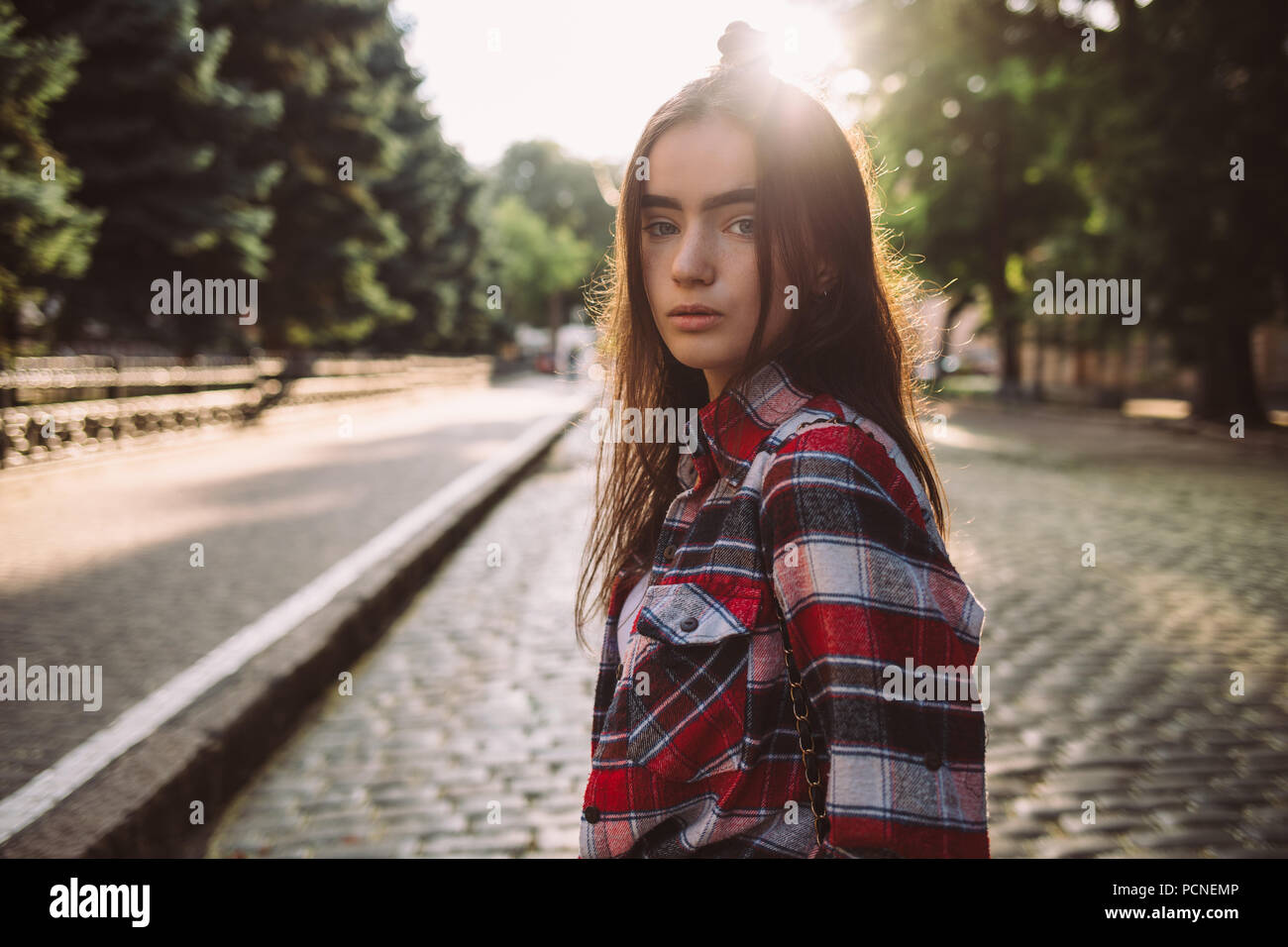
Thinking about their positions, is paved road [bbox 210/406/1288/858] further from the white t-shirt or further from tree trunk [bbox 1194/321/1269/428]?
tree trunk [bbox 1194/321/1269/428]

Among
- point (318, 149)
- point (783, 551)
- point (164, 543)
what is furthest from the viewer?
point (318, 149)

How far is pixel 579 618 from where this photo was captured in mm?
1994

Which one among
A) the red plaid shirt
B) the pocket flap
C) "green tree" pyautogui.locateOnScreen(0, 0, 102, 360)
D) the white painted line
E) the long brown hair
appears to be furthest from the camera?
"green tree" pyautogui.locateOnScreen(0, 0, 102, 360)

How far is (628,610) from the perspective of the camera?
1.63m

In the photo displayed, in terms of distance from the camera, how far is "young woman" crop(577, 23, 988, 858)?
1.04 m

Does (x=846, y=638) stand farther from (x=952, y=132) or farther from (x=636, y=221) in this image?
(x=952, y=132)

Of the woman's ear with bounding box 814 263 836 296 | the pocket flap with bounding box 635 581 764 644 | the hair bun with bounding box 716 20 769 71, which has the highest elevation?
the hair bun with bounding box 716 20 769 71

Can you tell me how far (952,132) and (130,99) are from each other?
2632 centimetres

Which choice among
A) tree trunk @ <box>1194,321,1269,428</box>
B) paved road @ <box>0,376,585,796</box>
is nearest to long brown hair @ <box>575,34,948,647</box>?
paved road @ <box>0,376,585,796</box>

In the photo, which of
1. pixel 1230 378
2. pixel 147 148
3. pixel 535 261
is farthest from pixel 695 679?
pixel 535 261

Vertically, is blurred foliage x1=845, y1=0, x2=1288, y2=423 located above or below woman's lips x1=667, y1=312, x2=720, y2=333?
above

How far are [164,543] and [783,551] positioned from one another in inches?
306

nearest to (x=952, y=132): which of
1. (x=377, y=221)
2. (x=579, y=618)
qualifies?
(x=377, y=221)

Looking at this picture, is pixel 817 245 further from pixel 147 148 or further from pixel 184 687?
pixel 147 148
